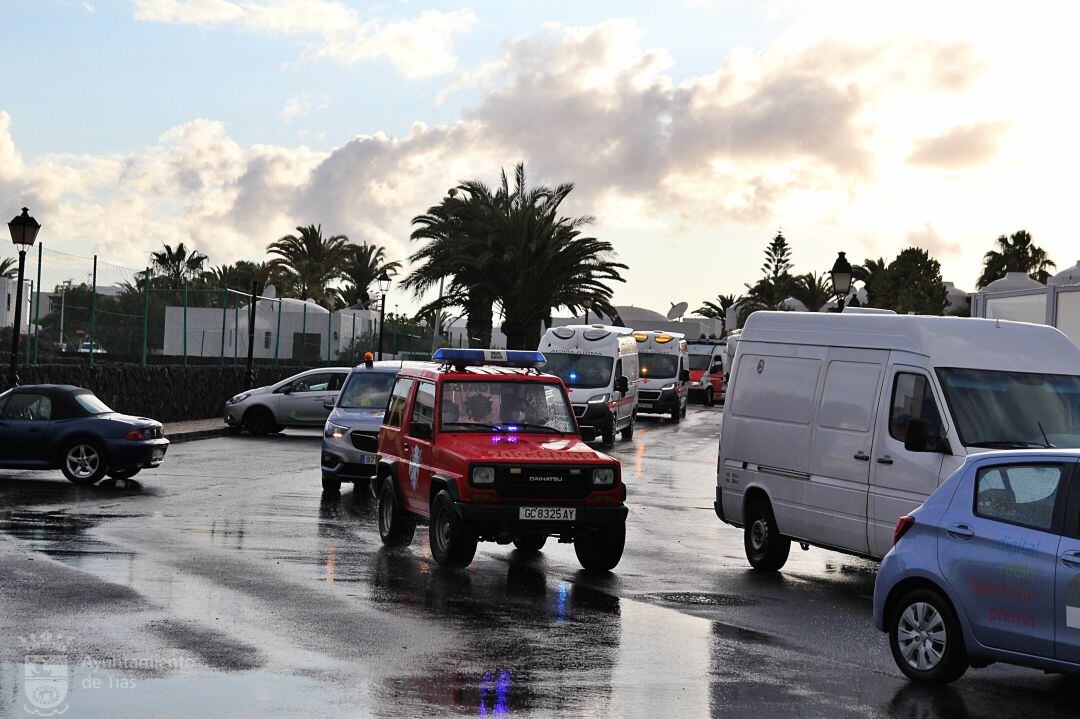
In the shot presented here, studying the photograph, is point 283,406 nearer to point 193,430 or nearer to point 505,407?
point 193,430

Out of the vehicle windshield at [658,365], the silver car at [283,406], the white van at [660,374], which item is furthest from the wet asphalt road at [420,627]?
the vehicle windshield at [658,365]

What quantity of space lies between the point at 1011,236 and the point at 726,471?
83053mm

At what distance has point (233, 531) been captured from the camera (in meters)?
15.5

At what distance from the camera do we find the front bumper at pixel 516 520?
1266 cm

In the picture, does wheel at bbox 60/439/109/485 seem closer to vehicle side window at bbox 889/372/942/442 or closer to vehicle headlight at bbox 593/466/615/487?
vehicle headlight at bbox 593/466/615/487

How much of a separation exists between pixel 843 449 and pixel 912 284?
7972 cm

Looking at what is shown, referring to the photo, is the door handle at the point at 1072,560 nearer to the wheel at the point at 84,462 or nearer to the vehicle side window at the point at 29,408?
the wheel at the point at 84,462

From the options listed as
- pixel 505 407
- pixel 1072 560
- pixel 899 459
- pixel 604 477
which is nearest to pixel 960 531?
pixel 1072 560

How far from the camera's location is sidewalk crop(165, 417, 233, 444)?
30.8 metres

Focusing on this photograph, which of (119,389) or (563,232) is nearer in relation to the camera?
(119,389)

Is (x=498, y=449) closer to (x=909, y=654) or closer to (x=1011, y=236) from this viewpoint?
(x=909, y=654)

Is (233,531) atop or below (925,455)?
below

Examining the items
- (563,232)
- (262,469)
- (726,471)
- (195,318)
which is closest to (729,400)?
(726,471)

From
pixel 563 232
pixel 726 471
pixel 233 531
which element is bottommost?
pixel 233 531
